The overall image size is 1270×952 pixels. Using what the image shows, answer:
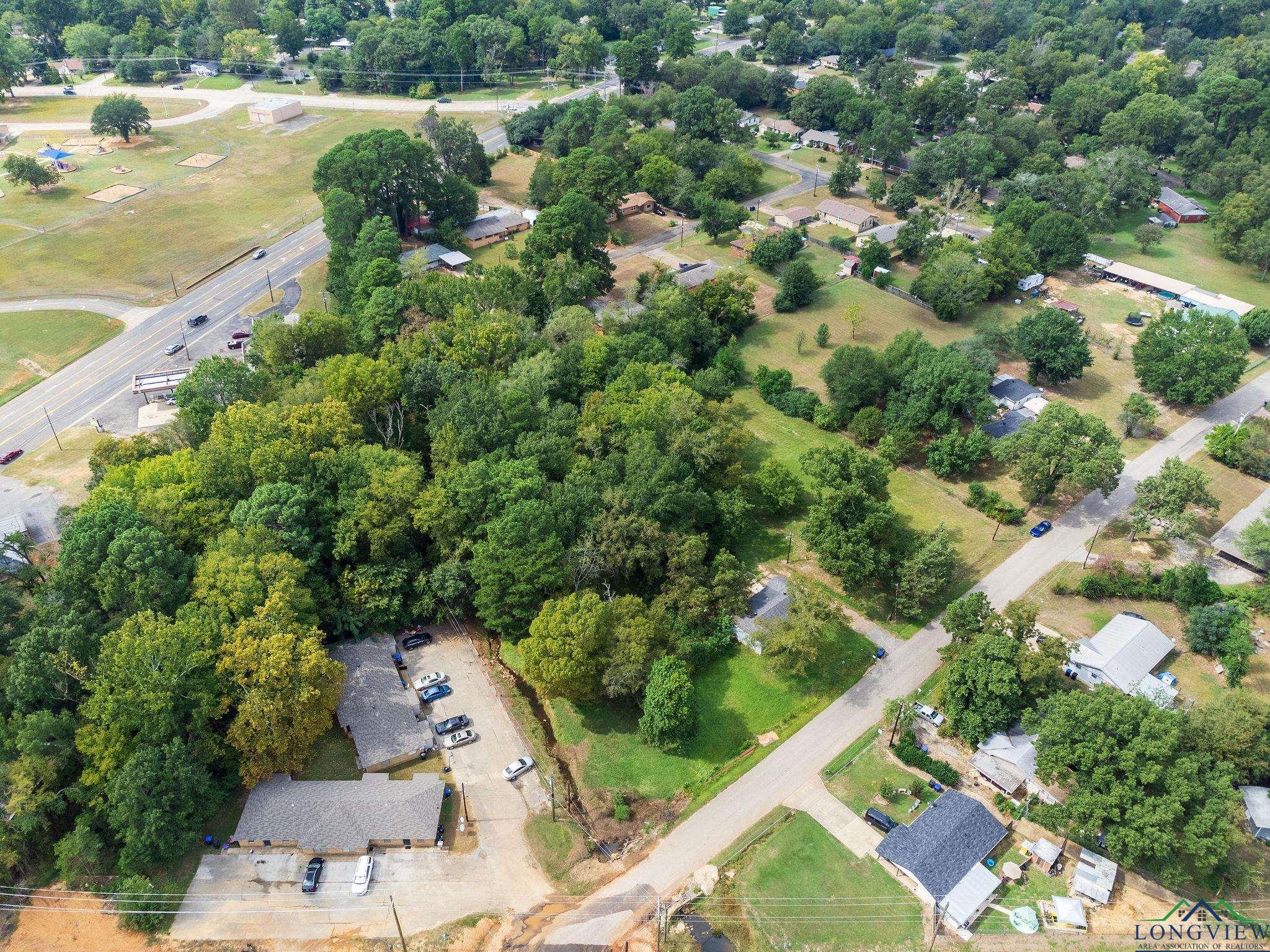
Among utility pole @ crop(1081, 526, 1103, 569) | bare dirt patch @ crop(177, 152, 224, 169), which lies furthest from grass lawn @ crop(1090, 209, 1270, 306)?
bare dirt patch @ crop(177, 152, 224, 169)

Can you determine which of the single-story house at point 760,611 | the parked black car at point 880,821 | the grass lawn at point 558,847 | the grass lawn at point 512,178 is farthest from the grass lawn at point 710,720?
the grass lawn at point 512,178

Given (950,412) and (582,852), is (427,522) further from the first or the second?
(950,412)

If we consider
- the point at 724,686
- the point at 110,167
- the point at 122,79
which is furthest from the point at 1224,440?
the point at 122,79

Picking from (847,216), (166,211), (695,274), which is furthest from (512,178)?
(847,216)

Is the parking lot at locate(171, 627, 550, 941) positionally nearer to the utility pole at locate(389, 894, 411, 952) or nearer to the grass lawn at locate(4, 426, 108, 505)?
the utility pole at locate(389, 894, 411, 952)

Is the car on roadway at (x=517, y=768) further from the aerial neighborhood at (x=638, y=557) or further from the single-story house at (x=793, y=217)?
the single-story house at (x=793, y=217)

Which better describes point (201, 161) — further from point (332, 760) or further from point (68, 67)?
point (332, 760)

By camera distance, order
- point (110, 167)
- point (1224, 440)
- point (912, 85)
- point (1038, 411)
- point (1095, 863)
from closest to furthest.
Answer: point (1095, 863), point (1224, 440), point (1038, 411), point (110, 167), point (912, 85)
